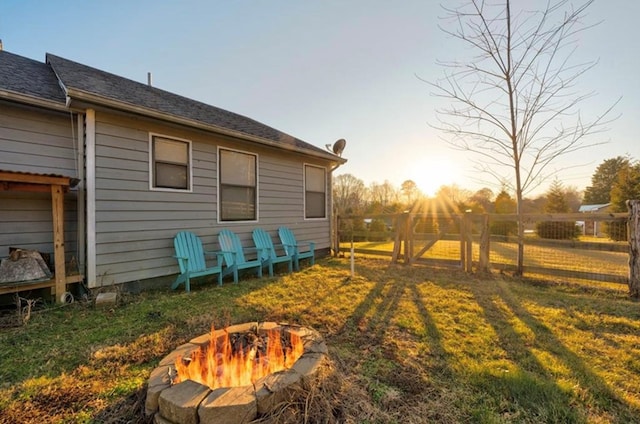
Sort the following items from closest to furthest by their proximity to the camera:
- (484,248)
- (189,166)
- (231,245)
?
1. (189,166)
2. (231,245)
3. (484,248)

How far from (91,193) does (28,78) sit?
2.09 m

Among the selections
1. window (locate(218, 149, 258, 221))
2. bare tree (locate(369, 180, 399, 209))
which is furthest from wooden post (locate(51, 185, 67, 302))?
bare tree (locate(369, 180, 399, 209))

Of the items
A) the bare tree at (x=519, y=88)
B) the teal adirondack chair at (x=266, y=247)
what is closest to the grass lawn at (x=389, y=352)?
the teal adirondack chair at (x=266, y=247)

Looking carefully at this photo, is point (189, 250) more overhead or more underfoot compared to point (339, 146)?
more underfoot

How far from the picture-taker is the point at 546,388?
1.94m

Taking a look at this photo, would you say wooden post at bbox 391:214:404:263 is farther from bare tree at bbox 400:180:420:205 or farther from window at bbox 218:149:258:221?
bare tree at bbox 400:180:420:205

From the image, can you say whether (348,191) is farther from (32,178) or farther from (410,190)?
(32,178)

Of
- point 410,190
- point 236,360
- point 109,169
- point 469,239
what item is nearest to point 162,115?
point 109,169

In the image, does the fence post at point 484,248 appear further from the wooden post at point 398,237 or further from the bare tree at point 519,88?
the wooden post at point 398,237

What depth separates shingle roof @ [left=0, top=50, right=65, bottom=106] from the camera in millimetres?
3703

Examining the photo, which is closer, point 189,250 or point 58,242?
point 58,242

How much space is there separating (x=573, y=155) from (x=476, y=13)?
3.29 metres

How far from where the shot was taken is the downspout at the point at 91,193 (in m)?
3.87

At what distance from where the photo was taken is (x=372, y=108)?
795 cm
